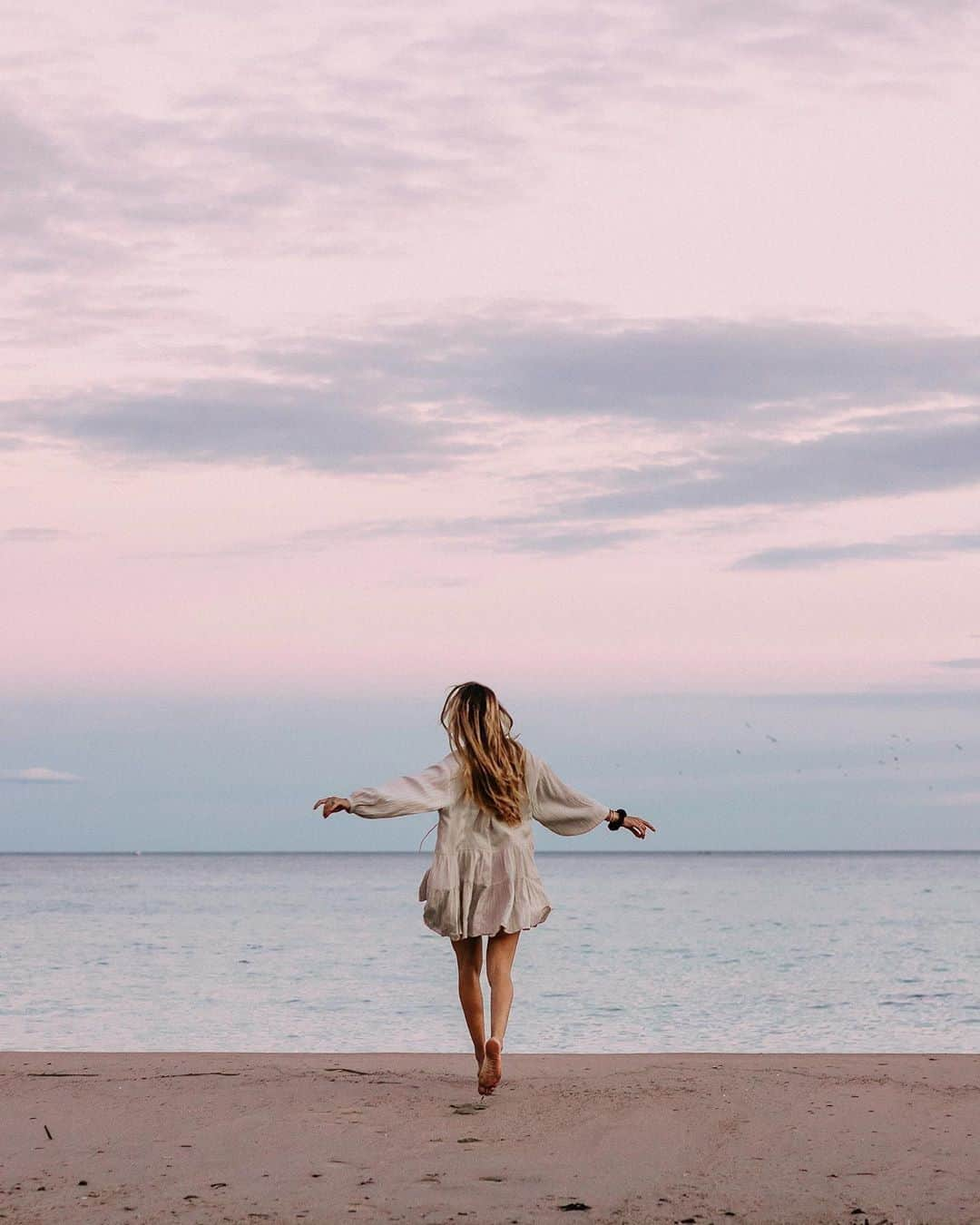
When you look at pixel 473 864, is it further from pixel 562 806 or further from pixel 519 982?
pixel 519 982

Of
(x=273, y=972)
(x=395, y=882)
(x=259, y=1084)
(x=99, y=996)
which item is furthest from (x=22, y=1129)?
(x=395, y=882)

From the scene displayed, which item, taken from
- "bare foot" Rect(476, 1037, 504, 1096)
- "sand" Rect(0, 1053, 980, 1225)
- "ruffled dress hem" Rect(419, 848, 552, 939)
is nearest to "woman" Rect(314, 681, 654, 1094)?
"ruffled dress hem" Rect(419, 848, 552, 939)

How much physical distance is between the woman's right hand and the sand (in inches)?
54.8

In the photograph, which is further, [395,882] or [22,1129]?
[395,882]

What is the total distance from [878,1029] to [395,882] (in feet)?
210

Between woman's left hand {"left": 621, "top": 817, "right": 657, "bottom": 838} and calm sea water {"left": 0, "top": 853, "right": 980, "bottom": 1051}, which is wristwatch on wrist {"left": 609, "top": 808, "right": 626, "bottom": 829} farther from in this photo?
calm sea water {"left": 0, "top": 853, "right": 980, "bottom": 1051}

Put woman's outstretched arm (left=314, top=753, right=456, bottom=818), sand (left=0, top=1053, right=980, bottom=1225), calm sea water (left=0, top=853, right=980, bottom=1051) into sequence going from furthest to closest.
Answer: calm sea water (left=0, top=853, right=980, bottom=1051) < woman's outstretched arm (left=314, top=753, right=456, bottom=818) < sand (left=0, top=1053, right=980, bottom=1225)

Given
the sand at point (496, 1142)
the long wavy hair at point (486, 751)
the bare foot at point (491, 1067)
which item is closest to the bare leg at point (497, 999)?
the bare foot at point (491, 1067)

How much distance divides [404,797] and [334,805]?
0.38 m

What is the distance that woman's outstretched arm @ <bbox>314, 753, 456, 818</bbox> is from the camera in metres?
6.77

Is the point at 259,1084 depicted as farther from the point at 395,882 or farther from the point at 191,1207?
the point at 395,882

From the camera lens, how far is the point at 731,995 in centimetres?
1780

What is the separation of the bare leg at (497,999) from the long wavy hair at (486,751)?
1.95 feet

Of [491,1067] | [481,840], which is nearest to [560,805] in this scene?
[481,840]
